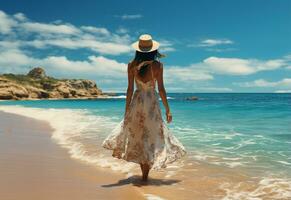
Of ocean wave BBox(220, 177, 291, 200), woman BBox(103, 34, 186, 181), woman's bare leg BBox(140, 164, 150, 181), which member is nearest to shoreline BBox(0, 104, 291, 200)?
ocean wave BBox(220, 177, 291, 200)

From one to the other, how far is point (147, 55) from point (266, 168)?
144 inches

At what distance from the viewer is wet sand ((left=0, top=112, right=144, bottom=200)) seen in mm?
5508

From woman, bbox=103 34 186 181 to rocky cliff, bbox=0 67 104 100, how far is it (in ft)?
275

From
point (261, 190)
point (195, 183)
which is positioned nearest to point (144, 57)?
point (195, 183)

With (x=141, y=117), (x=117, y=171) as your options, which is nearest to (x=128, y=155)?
(x=141, y=117)

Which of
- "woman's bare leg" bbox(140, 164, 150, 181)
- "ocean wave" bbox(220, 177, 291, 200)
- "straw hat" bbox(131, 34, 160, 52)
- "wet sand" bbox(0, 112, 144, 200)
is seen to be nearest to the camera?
"wet sand" bbox(0, 112, 144, 200)

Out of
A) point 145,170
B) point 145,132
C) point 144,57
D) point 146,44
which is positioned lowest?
point 145,170

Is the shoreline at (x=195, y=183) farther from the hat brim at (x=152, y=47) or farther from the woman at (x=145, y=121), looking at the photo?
the hat brim at (x=152, y=47)

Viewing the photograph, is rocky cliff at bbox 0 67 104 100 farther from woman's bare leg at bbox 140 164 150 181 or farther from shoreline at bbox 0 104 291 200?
woman's bare leg at bbox 140 164 150 181

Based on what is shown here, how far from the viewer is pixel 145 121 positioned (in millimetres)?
6398

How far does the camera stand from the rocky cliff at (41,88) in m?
88.2

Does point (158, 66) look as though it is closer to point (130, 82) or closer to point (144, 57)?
point (144, 57)

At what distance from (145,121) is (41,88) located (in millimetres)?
111406

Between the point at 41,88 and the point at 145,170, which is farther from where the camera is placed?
the point at 41,88
